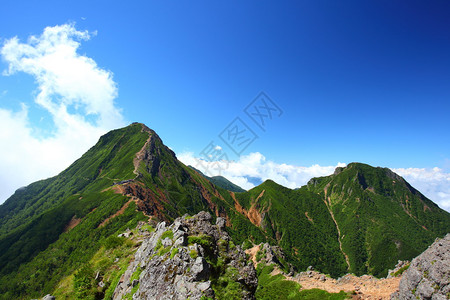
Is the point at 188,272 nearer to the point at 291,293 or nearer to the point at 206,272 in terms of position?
the point at 206,272

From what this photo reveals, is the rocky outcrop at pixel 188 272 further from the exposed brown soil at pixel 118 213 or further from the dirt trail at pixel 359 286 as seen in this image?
the exposed brown soil at pixel 118 213

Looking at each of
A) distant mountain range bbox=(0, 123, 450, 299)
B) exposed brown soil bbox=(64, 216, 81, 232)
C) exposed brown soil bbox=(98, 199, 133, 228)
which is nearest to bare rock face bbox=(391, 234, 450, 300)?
distant mountain range bbox=(0, 123, 450, 299)

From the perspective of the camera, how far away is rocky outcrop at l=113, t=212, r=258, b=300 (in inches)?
537

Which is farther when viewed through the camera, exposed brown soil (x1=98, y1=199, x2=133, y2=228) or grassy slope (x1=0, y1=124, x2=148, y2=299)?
exposed brown soil (x1=98, y1=199, x2=133, y2=228)

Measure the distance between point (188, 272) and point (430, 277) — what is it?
23.9 meters

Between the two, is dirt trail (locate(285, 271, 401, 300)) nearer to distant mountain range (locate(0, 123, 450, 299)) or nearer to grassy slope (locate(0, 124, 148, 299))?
distant mountain range (locate(0, 123, 450, 299))

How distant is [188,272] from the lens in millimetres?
14328

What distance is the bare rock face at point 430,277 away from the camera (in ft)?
57.1

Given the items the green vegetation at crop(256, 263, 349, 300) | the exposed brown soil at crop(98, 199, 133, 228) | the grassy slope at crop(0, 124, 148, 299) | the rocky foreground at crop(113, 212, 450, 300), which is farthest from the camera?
the exposed brown soil at crop(98, 199, 133, 228)

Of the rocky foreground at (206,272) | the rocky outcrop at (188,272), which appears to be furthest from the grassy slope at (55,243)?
the rocky outcrop at (188,272)

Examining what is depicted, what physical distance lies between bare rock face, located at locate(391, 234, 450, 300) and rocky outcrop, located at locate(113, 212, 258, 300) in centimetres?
1722

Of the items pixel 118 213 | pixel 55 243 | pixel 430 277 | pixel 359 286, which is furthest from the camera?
pixel 55 243

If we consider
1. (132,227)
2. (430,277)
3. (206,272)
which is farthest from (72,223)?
(430,277)

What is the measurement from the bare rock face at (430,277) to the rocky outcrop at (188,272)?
17.2 m
